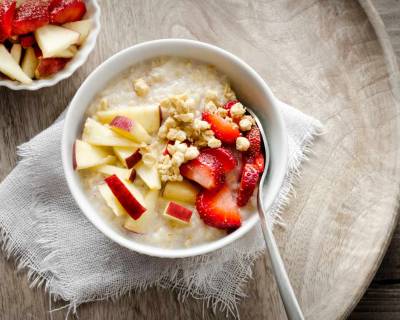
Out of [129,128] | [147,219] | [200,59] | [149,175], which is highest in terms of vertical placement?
[200,59]

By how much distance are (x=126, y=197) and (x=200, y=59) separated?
0.55m

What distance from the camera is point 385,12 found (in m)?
2.24

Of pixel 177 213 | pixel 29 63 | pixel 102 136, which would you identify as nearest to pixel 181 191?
pixel 177 213

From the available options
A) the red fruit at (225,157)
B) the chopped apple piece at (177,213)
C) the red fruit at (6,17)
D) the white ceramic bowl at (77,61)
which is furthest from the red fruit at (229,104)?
the red fruit at (6,17)

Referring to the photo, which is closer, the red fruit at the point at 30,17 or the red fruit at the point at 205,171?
the red fruit at the point at 205,171

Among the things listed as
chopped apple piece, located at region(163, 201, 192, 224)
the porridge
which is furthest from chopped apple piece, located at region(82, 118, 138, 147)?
chopped apple piece, located at region(163, 201, 192, 224)

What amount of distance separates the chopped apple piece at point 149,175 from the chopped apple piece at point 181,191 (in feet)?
0.13

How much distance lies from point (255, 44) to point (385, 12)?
0.69 m

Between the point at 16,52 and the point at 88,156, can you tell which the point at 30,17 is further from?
the point at 88,156

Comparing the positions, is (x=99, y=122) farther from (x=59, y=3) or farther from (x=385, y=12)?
(x=385, y=12)

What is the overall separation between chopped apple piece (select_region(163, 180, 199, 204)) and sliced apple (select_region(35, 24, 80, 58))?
618 mm

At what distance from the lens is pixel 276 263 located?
1.52 metres

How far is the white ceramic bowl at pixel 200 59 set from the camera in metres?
1.60

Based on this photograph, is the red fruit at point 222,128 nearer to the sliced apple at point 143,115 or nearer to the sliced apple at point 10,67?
the sliced apple at point 143,115
